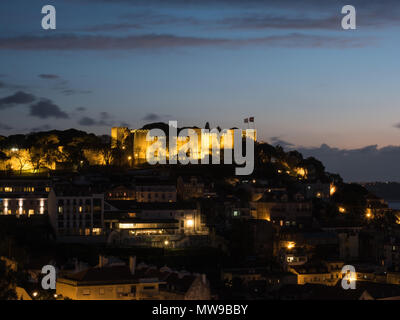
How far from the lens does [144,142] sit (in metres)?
71.6

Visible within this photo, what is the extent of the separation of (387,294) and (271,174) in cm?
3102

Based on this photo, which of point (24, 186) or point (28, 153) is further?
point (28, 153)

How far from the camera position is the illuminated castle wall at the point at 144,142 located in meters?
70.6

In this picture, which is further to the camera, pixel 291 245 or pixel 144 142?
pixel 144 142

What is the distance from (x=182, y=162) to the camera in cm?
7106

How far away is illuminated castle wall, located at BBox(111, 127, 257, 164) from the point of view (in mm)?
70625

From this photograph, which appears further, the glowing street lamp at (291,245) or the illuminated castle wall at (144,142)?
the illuminated castle wall at (144,142)

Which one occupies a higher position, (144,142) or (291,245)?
(144,142)

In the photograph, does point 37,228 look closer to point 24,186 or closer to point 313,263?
point 24,186

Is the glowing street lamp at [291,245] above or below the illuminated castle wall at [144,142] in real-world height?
below
